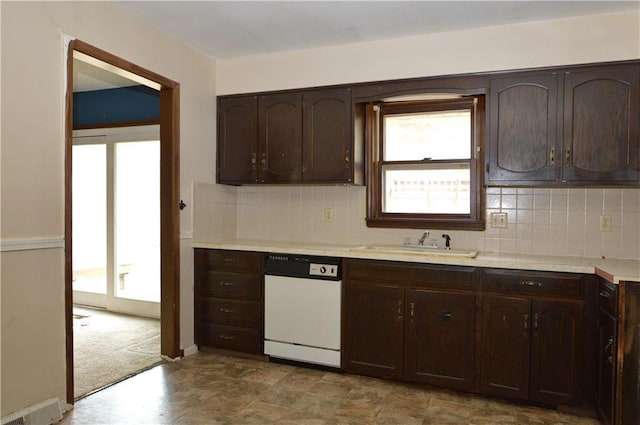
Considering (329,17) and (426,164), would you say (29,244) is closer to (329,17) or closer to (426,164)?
(329,17)

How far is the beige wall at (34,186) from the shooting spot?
2.30 m

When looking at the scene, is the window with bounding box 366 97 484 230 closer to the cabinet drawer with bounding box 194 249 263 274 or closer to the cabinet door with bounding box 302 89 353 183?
the cabinet door with bounding box 302 89 353 183

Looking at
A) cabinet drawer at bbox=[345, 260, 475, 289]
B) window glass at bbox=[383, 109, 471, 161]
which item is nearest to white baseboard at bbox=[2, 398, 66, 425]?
cabinet drawer at bbox=[345, 260, 475, 289]

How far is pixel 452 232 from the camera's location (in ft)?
11.7

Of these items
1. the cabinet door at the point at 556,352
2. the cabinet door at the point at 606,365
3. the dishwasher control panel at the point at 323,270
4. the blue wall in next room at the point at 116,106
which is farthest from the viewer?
the blue wall in next room at the point at 116,106

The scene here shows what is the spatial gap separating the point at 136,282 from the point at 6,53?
3.08 m

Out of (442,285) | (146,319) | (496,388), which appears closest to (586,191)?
(442,285)

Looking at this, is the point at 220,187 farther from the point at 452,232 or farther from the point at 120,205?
the point at 452,232

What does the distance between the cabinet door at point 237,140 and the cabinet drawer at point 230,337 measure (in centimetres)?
126

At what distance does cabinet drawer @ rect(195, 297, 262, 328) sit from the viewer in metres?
3.57

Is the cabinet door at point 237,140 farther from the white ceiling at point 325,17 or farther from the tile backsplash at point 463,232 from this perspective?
the white ceiling at point 325,17

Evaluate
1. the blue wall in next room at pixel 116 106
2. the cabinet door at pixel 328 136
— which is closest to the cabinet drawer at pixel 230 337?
the cabinet door at pixel 328 136

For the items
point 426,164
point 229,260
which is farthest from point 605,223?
point 229,260

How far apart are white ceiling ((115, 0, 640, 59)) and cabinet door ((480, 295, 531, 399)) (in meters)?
1.88
